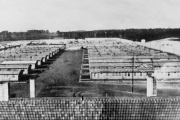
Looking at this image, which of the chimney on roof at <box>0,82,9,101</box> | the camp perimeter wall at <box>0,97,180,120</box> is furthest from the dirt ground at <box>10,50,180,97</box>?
the camp perimeter wall at <box>0,97,180,120</box>

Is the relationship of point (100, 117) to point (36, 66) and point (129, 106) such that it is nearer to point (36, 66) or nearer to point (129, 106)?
point (129, 106)

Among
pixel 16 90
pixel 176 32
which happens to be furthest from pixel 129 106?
pixel 176 32

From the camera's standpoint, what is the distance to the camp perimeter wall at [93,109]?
15.7 metres

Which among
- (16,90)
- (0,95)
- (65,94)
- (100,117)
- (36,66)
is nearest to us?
(100,117)

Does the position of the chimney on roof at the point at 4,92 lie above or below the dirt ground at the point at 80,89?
above

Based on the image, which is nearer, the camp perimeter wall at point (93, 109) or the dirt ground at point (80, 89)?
the camp perimeter wall at point (93, 109)

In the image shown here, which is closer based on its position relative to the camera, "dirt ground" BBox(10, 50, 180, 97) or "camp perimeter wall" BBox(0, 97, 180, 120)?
"camp perimeter wall" BBox(0, 97, 180, 120)

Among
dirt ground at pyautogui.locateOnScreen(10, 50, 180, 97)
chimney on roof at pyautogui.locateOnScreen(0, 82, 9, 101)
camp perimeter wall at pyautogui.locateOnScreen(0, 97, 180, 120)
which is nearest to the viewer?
camp perimeter wall at pyautogui.locateOnScreen(0, 97, 180, 120)

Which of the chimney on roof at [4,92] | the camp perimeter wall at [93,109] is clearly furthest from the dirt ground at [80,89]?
the camp perimeter wall at [93,109]

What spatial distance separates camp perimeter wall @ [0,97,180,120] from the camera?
15688mm

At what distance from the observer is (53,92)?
3444 cm

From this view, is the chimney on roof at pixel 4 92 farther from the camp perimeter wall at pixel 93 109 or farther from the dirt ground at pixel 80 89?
the dirt ground at pixel 80 89

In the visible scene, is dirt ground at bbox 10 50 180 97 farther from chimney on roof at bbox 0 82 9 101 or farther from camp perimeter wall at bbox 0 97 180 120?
camp perimeter wall at bbox 0 97 180 120

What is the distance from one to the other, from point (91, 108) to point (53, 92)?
19.3 metres
